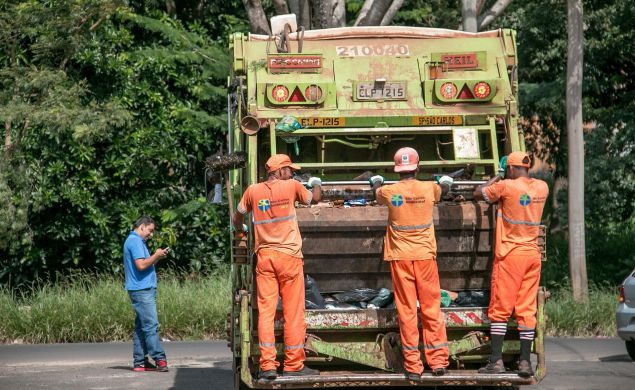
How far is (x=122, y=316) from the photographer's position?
14.8 meters

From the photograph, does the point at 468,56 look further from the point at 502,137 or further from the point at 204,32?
the point at 204,32

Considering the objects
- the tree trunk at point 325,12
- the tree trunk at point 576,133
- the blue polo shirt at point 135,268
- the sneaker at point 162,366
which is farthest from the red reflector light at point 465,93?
the tree trunk at point 325,12

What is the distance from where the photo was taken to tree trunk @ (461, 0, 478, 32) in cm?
1634

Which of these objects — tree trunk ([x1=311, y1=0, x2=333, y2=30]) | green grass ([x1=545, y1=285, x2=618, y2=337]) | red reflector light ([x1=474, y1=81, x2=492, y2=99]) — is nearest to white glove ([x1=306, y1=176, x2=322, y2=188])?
red reflector light ([x1=474, y1=81, x2=492, y2=99])

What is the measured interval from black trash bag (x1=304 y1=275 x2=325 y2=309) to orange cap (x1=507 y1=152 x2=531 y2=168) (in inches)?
66.0

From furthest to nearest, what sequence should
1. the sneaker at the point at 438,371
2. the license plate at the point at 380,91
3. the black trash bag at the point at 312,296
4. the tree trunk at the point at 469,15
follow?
the tree trunk at the point at 469,15 < the license plate at the point at 380,91 < the black trash bag at the point at 312,296 < the sneaker at the point at 438,371

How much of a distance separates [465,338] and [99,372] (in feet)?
15.3

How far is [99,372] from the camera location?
39.8 feet

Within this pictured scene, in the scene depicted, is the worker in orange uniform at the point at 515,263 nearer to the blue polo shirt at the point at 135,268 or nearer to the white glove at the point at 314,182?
the white glove at the point at 314,182

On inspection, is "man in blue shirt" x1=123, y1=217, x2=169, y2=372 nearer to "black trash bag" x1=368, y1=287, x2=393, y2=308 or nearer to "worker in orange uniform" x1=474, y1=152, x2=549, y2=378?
"black trash bag" x1=368, y1=287, x2=393, y2=308

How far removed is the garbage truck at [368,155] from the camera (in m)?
8.66


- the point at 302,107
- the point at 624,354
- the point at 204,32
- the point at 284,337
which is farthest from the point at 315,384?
the point at 204,32

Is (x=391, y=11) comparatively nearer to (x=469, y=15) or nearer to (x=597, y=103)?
(x=469, y=15)

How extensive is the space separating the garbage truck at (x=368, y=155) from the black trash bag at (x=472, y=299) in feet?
0.03
